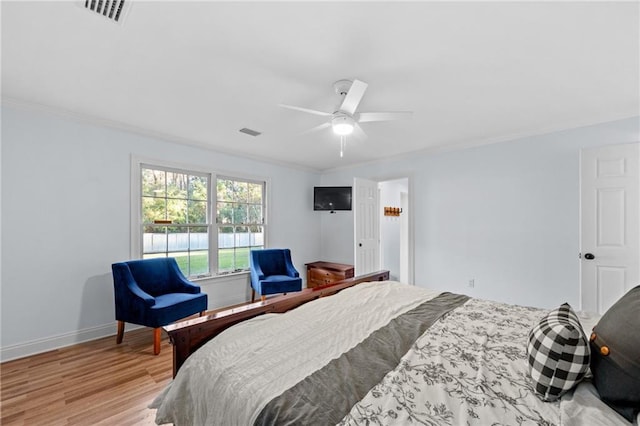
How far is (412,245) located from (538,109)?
232 centimetres

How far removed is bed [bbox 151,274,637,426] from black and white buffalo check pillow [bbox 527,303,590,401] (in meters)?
0.04

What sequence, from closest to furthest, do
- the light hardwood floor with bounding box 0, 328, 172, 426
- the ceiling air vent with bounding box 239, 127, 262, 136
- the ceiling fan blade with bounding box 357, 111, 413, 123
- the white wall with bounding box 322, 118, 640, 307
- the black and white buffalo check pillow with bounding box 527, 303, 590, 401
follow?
the black and white buffalo check pillow with bounding box 527, 303, 590, 401 < the light hardwood floor with bounding box 0, 328, 172, 426 < the ceiling fan blade with bounding box 357, 111, 413, 123 < the white wall with bounding box 322, 118, 640, 307 < the ceiling air vent with bounding box 239, 127, 262, 136

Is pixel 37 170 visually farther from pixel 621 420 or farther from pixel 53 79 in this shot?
pixel 621 420

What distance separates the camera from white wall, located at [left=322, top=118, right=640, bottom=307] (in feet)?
10.0

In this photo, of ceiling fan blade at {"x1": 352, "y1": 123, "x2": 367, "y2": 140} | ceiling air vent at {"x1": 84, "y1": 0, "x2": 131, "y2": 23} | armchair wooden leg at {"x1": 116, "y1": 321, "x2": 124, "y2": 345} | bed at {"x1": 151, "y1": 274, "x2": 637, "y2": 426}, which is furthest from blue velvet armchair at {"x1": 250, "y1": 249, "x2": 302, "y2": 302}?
ceiling air vent at {"x1": 84, "y1": 0, "x2": 131, "y2": 23}

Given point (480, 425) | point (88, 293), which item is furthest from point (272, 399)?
point (88, 293)

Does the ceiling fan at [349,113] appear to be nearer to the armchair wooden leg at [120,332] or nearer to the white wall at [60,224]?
the white wall at [60,224]

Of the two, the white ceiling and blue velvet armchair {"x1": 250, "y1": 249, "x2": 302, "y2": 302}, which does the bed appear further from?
blue velvet armchair {"x1": 250, "y1": 249, "x2": 302, "y2": 302}

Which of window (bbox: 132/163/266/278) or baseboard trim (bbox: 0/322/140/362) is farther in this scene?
window (bbox: 132/163/266/278)

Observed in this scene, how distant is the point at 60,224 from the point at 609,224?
5.49 m

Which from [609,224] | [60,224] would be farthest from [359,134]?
[60,224]

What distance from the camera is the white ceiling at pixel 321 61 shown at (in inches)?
59.0

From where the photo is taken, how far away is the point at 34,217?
8.76 feet

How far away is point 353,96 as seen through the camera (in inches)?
80.0
